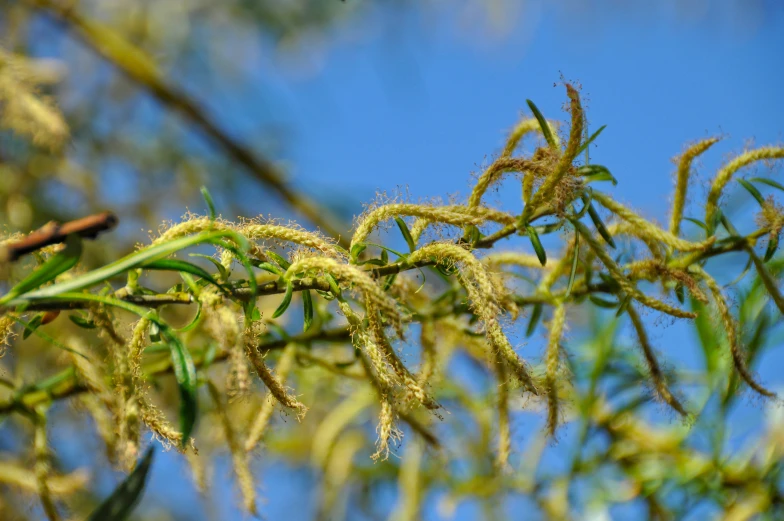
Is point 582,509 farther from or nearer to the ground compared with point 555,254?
nearer to the ground

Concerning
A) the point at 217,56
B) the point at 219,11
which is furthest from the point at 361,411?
the point at 219,11

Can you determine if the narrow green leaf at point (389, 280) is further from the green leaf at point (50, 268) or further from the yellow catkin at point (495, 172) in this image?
the green leaf at point (50, 268)

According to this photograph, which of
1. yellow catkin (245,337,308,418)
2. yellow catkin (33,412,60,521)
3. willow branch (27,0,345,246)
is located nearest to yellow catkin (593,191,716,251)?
yellow catkin (245,337,308,418)

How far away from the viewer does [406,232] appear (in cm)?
66

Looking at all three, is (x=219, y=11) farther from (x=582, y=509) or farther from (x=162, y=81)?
(x=582, y=509)

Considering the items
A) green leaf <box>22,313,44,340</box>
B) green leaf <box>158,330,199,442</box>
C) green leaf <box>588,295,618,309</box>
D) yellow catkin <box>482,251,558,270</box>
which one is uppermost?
A: yellow catkin <box>482,251,558,270</box>

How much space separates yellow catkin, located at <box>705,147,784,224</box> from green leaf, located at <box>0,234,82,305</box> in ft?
1.88

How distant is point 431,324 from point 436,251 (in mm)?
275

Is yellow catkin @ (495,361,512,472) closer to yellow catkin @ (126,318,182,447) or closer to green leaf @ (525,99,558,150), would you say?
green leaf @ (525,99,558,150)

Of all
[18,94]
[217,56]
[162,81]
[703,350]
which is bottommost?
[703,350]

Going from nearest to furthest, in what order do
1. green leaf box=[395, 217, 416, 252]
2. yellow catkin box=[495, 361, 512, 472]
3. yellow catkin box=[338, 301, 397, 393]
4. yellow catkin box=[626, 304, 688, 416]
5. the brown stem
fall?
1. the brown stem
2. yellow catkin box=[338, 301, 397, 393]
3. green leaf box=[395, 217, 416, 252]
4. yellow catkin box=[626, 304, 688, 416]
5. yellow catkin box=[495, 361, 512, 472]

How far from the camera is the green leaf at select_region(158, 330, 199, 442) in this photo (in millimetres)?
497

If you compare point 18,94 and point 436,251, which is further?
point 18,94

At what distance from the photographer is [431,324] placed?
0.88 meters
